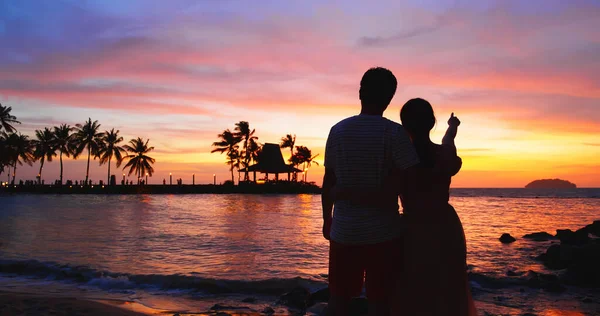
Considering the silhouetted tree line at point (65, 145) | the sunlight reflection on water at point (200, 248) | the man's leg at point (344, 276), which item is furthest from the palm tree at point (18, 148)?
the man's leg at point (344, 276)

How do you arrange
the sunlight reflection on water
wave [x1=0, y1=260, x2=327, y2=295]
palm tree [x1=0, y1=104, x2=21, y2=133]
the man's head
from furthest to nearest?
palm tree [x1=0, y1=104, x2=21, y2=133] < the sunlight reflection on water < wave [x1=0, y1=260, x2=327, y2=295] < the man's head

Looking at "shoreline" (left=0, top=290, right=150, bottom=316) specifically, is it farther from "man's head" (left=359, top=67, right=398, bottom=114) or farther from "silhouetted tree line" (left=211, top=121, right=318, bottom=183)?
"silhouetted tree line" (left=211, top=121, right=318, bottom=183)

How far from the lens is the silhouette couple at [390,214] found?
2604 millimetres

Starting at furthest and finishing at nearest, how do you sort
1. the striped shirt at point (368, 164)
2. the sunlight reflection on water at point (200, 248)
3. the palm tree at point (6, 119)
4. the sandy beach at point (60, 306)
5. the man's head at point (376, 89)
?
the palm tree at point (6, 119), the sunlight reflection on water at point (200, 248), the sandy beach at point (60, 306), the man's head at point (376, 89), the striped shirt at point (368, 164)

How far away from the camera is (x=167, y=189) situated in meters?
74.1

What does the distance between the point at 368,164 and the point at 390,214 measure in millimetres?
316

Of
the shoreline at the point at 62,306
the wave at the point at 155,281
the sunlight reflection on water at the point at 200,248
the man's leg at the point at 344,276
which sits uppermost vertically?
the man's leg at the point at 344,276

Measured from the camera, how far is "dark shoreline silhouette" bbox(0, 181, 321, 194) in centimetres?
6625

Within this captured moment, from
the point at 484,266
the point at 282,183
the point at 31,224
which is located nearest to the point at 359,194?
the point at 484,266

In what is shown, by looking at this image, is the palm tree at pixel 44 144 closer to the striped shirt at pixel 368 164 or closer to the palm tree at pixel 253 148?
the palm tree at pixel 253 148

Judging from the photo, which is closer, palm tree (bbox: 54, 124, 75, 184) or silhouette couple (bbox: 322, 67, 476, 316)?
silhouette couple (bbox: 322, 67, 476, 316)

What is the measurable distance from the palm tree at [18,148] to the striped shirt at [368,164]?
77577 mm

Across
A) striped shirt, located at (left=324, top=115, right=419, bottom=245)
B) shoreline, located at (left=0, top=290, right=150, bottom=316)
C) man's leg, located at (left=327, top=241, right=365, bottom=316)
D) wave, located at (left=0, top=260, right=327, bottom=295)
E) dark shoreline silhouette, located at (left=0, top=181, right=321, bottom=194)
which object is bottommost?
wave, located at (left=0, top=260, right=327, bottom=295)

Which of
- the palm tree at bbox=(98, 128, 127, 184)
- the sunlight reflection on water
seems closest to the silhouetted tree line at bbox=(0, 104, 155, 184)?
the palm tree at bbox=(98, 128, 127, 184)
